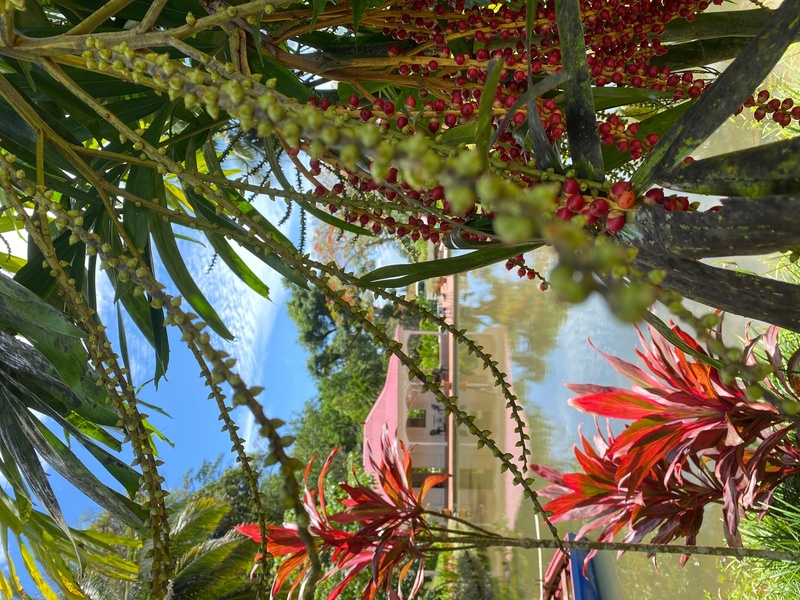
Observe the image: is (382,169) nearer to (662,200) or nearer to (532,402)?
(662,200)

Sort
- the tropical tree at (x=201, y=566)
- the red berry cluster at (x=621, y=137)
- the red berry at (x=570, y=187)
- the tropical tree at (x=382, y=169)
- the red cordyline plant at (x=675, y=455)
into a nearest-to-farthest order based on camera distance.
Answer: the tropical tree at (x=382, y=169) → the red berry at (x=570, y=187) → the red berry cluster at (x=621, y=137) → the red cordyline plant at (x=675, y=455) → the tropical tree at (x=201, y=566)

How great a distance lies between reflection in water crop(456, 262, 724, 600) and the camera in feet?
7.10

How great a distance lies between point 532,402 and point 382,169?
11.7 ft

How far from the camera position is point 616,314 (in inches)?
3.8

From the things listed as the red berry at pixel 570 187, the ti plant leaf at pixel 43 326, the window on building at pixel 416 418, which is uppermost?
the window on building at pixel 416 418

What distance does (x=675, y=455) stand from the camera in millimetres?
940

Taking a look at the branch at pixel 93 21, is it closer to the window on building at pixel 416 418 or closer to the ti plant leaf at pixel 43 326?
the ti plant leaf at pixel 43 326

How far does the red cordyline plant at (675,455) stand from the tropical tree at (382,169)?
55 cm

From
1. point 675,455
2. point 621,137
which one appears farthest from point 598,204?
point 675,455

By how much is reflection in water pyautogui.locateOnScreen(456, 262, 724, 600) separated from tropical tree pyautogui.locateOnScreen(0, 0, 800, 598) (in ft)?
5.92

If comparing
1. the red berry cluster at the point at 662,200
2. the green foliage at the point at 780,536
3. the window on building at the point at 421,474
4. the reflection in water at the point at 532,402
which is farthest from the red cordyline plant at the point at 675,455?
the window on building at the point at 421,474

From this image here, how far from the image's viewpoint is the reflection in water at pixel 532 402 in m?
2.16

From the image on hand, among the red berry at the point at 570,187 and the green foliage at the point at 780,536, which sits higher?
the red berry at the point at 570,187

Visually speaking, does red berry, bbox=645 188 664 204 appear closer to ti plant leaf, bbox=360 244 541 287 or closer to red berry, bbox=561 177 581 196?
red berry, bbox=561 177 581 196
